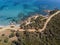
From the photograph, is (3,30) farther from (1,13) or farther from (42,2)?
(42,2)

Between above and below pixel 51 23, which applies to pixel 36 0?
below

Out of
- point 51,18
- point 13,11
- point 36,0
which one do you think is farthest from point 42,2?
point 51,18

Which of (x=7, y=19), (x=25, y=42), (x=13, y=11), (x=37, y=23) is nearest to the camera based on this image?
(x=25, y=42)

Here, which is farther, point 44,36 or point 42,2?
point 42,2

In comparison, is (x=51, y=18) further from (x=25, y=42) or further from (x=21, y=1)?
(x=21, y=1)

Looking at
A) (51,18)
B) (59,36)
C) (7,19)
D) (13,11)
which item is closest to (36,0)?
(13,11)

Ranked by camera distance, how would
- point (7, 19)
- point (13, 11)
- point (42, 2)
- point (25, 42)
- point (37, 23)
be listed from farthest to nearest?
point (42, 2) → point (13, 11) → point (7, 19) → point (37, 23) → point (25, 42)
